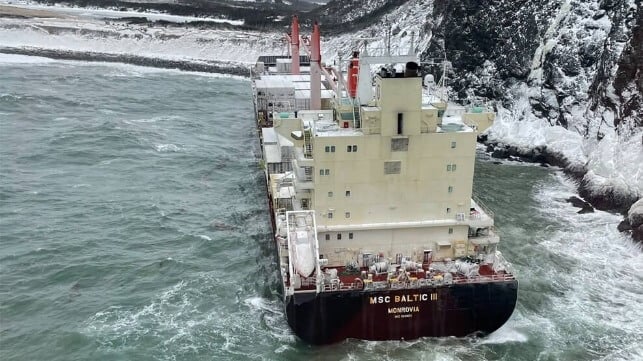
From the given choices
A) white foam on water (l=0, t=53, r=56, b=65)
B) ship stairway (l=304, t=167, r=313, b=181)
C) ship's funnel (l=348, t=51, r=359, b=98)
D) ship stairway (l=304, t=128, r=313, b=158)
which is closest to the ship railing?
ship stairway (l=304, t=167, r=313, b=181)

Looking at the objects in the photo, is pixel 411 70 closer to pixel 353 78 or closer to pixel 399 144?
pixel 399 144

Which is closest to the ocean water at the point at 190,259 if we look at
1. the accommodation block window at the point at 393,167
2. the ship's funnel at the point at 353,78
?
the accommodation block window at the point at 393,167

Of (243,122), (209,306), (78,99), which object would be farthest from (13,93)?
(209,306)

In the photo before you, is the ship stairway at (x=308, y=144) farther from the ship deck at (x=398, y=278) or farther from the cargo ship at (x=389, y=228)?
the ship deck at (x=398, y=278)

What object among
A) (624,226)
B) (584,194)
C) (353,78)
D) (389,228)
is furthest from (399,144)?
(584,194)

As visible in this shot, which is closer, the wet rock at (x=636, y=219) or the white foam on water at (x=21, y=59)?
the wet rock at (x=636, y=219)

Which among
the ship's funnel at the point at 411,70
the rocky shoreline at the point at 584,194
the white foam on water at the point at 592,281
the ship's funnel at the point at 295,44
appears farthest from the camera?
the ship's funnel at the point at 295,44
